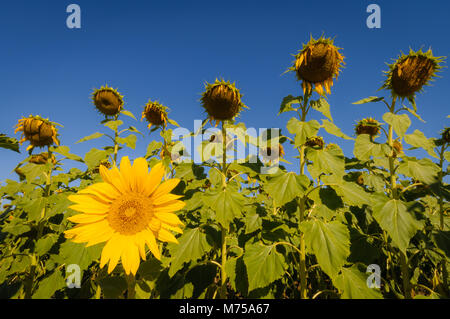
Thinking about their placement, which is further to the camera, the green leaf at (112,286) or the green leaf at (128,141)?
the green leaf at (128,141)

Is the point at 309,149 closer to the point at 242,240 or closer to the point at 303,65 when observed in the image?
the point at 303,65

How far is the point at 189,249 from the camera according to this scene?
2004 mm

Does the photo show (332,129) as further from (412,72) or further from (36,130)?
(36,130)

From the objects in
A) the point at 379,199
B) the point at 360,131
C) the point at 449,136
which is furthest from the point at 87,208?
the point at 449,136

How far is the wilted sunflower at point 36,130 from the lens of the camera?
309cm

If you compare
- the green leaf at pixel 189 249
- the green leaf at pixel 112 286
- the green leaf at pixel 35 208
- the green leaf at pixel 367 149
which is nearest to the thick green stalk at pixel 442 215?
the green leaf at pixel 367 149

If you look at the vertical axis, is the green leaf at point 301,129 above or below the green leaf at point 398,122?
below

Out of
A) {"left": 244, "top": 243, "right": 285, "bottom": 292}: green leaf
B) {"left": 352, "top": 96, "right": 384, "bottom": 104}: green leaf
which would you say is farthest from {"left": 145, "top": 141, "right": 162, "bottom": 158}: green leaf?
{"left": 352, "top": 96, "right": 384, "bottom": 104}: green leaf

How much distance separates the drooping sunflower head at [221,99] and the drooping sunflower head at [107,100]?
193 centimetres

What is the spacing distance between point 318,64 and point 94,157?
9.09 feet

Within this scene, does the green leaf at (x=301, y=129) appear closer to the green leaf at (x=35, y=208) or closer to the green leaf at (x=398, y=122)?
the green leaf at (x=398, y=122)

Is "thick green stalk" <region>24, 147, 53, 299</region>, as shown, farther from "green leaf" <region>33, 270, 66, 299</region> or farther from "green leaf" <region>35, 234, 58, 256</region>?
"green leaf" <region>33, 270, 66, 299</region>

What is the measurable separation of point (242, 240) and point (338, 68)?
2.02 meters

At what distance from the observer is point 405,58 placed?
2.21 m
